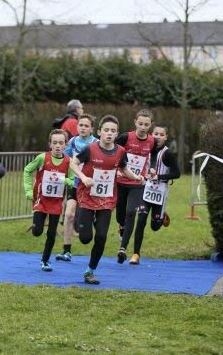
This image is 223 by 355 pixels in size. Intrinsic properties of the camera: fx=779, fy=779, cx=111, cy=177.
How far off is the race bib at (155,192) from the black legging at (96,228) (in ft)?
5.49

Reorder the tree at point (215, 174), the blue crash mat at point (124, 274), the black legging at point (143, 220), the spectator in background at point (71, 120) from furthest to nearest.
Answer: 1. the spectator in background at point (71, 120)
2. the tree at point (215, 174)
3. the black legging at point (143, 220)
4. the blue crash mat at point (124, 274)

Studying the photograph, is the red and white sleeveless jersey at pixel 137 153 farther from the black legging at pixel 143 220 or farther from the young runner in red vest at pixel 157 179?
the black legging at pixel 143 220

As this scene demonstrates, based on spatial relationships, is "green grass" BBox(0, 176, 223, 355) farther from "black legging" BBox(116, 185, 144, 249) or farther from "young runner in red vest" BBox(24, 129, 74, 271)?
"black legging" BBox(116, 185, 144, 249)

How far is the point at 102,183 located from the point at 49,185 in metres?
1.04

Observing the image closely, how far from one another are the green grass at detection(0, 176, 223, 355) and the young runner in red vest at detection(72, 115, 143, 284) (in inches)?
29.5

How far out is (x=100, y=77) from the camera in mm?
35656

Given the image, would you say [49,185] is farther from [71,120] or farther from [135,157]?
[71,120]

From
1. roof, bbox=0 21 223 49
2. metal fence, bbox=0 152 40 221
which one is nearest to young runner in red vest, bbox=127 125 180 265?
metal fence, bbox=0 152 40 221

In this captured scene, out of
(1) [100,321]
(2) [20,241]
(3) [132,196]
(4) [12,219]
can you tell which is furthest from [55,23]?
(1) [100,321]

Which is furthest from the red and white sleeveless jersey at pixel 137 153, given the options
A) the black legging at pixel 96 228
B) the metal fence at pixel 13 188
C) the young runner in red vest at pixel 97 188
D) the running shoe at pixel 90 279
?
the metal fence at pixel 13 188

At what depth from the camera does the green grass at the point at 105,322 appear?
5668 millimetres

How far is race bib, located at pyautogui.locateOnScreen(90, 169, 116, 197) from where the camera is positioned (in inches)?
328

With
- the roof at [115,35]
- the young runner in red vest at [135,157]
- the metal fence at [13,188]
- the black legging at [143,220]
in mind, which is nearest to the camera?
the young runner in red vest at [135,157]

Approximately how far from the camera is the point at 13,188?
48.8 feet
